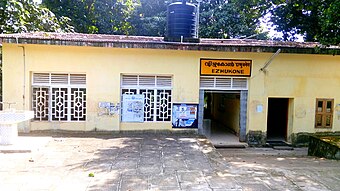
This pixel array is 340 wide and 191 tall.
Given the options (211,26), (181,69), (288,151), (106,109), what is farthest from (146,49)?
(211,26)

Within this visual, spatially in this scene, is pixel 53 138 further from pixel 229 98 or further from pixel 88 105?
pixel 229 98

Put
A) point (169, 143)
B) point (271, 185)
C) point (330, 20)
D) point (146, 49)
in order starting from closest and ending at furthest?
point (271, 185)
point (330, 20)
point (169, 143)
point (146, 49)

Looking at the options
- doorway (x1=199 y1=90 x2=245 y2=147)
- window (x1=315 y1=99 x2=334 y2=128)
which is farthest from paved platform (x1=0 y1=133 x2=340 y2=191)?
window (x1=315 y1=99 x2=334 y2=128)

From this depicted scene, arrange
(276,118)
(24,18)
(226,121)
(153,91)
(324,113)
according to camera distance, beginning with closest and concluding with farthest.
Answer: (153,91) → (324,113) → (24,18) → (276,118) → (226,121)

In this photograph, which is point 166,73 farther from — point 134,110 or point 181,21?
point 181,21

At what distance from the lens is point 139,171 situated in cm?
584

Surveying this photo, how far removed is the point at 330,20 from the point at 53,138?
9.11 metres

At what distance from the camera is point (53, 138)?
877 cm

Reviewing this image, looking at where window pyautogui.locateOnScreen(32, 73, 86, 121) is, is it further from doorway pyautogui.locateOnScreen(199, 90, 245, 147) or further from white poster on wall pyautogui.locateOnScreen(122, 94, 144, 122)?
doorway pyautogui.locateOnScreen(199, 90, 245, 147)

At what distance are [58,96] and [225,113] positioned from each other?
8.60 metres

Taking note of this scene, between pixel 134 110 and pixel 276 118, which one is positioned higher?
pixel 134 110

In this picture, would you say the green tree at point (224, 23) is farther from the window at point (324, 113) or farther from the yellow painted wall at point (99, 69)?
the yellow painted wall at point (99, 69)

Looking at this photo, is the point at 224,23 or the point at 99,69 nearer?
the point at 99,69

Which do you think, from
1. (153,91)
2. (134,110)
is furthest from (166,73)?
(134,110)
